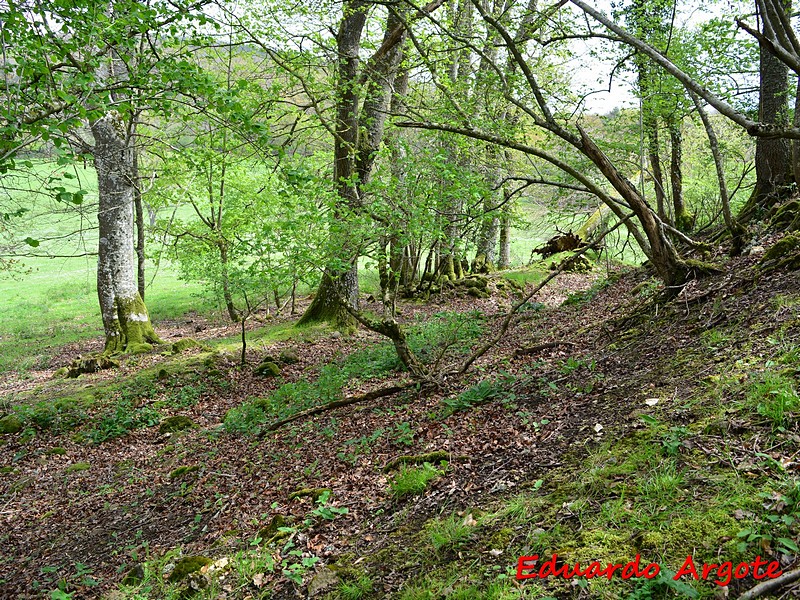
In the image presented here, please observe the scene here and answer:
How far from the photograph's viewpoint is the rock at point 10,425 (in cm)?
778

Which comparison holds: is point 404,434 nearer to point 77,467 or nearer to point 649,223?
point 649,223

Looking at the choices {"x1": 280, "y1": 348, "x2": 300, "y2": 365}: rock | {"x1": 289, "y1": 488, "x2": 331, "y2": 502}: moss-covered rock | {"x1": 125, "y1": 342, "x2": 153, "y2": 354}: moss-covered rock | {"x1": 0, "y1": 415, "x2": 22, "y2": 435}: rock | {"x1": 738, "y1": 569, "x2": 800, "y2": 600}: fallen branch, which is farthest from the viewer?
{"x1": 125, "y1": 342, "x2": 153, "y2": 354}: moss-covered rock

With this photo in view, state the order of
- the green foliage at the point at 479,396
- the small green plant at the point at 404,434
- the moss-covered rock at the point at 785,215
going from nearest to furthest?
the small green plant at the point at 404,434
the green foliage at the point at 479,396
the moss-covered rock at the point at 785,215

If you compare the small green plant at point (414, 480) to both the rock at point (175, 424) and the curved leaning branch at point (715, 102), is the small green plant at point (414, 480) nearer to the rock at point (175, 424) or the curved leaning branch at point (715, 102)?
the curved leaning branch at point (715, 102)

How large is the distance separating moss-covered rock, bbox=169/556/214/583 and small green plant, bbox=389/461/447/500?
162 cm

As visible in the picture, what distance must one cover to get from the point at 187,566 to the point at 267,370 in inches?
238

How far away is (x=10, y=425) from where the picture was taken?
25.6 ft

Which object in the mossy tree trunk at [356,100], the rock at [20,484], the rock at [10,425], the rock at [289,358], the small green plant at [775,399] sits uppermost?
the mossy tree trunk at [356,100]

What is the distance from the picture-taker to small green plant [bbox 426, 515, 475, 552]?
3316mm

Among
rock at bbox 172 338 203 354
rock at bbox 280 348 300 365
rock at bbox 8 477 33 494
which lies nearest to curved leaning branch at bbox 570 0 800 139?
rock at bbox 280 348 300 365

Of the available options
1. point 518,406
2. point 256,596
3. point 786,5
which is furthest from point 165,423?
point 786,5

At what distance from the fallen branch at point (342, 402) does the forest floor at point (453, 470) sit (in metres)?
0.16

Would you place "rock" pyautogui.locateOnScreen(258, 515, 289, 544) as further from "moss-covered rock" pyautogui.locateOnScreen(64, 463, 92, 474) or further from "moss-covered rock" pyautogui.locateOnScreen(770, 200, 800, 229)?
"moss-covered rock" pyautogui.locateOnScreen(770, 200, 800, 229)

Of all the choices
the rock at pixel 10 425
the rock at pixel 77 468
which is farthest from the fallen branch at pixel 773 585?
the rock at pixel 10 425
